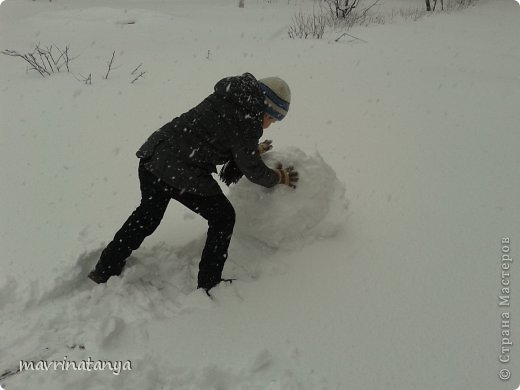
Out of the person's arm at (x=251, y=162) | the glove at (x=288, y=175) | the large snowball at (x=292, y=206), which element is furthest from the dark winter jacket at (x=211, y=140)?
the large snowball at (x=292, y=206)

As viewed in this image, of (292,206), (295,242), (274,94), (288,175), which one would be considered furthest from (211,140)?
(295,242)

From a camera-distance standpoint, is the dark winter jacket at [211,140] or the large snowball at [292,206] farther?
the large snowball at [292,206]

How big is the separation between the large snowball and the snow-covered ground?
0.04 feet

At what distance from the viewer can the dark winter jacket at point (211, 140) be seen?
217cm

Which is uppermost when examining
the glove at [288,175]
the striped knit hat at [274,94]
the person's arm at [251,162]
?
the striped knit hat at [274,94]

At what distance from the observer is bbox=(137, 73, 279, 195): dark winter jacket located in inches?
85.4

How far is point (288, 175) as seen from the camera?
257 centimetres

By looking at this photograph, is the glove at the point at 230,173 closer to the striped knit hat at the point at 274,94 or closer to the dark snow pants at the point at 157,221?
the dark snow pants at the point at 157,221

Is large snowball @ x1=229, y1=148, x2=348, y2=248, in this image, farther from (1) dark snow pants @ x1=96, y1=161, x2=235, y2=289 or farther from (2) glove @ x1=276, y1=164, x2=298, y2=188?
(1) dark snow pants @ x1=96, y1=161, x2=235, y2=289

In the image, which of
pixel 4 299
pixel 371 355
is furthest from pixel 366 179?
pixel 4 299

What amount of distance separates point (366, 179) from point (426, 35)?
15.8 ft

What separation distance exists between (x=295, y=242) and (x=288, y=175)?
0.48m

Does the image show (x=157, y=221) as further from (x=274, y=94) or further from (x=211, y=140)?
(x=274, y=94)

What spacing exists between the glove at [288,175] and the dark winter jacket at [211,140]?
0.26 meters
